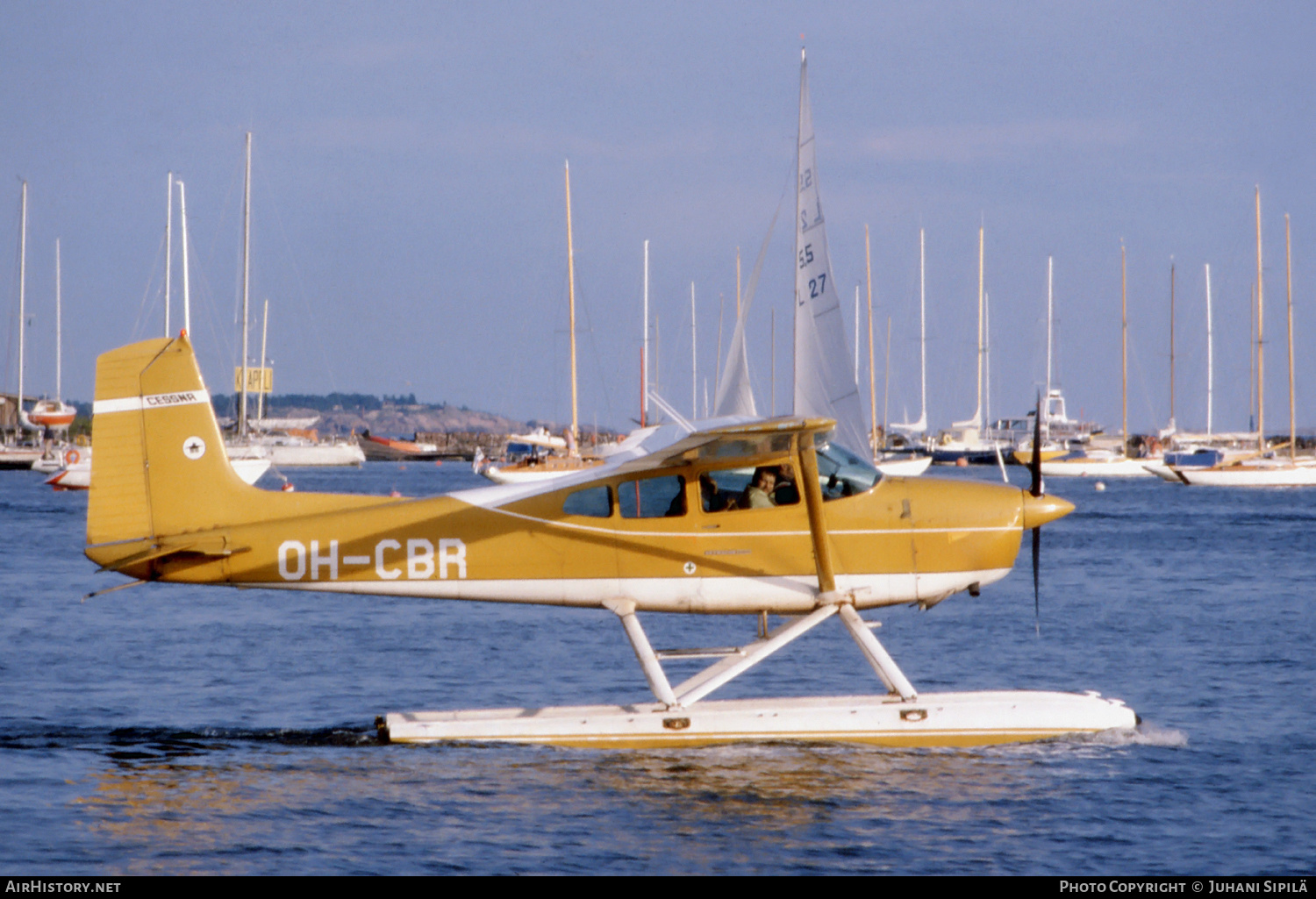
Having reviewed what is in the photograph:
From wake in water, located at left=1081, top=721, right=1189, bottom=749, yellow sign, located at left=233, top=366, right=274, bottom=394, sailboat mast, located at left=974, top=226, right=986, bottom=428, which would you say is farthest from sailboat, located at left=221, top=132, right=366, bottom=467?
wake in water, located at left=1081, top=721, right=1189, bottom=749

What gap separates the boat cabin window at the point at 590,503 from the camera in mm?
11461

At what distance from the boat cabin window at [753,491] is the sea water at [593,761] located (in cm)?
199

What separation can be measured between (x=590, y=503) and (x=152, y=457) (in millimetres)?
3463

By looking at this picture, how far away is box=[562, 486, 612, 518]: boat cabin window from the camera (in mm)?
11461

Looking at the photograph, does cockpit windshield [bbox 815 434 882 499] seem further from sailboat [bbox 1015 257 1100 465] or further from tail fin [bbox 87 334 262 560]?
sailboat [bbox 1015 257 1100 465]

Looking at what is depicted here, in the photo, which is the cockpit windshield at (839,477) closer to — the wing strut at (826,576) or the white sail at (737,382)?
the wing strut at (826,576)

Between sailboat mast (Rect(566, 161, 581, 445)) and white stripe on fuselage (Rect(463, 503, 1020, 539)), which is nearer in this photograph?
white stripe on fuselage (Rect(463, 503, 1020, 539))

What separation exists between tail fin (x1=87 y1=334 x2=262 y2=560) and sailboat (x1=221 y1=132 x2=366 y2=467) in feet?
145

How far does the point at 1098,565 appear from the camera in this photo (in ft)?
97.2

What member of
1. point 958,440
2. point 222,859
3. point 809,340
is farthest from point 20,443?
point 222,859

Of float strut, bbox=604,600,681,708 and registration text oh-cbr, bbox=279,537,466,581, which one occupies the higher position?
registration text oh-cbr, bbox=279,537,466,581

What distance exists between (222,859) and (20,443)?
8453 cm

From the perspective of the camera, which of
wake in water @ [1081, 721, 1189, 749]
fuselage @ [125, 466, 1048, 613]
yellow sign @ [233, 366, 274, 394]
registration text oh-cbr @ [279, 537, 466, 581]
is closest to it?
registration text oh-cbr @ [279, 537, 466, 581]

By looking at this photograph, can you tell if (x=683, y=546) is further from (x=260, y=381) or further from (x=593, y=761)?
(x=260, y=381)
